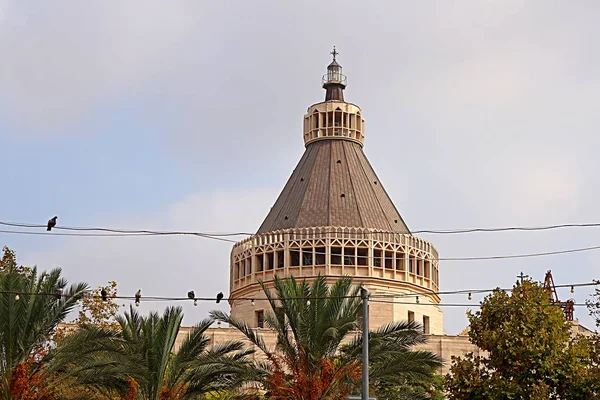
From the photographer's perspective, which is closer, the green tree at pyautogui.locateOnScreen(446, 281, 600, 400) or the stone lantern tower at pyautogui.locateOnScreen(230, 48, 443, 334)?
the green tree at pyautogui.locateOnScreen(446, 281, 600, 400)

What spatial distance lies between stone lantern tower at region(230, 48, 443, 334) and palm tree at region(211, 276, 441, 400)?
33.3m

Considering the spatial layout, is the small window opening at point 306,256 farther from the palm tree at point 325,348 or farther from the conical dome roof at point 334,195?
the palm tree at point 325,348

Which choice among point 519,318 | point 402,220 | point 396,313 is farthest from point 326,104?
point 519,318

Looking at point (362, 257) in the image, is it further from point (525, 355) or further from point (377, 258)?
point (525, 355)

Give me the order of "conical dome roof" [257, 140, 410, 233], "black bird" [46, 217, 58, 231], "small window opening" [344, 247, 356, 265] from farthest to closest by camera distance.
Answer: "conical dome roof" [257, 140, 410, 233] < "small window opening" [344, 247, 356, 265] < "black bird" [46, 217, 58, 231]

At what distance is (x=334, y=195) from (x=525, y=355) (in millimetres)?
38535

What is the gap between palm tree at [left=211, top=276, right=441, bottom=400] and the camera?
30.3m

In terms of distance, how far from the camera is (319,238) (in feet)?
221

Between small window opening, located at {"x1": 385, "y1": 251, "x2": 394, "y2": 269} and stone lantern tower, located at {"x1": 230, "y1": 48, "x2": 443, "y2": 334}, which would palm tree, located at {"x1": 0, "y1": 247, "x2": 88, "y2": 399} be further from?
small window opening, located at {"x1": 385, "y1": 251, "x2": 394, "y2": 269}

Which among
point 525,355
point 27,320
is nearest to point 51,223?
point 27,320

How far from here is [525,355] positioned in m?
32.8

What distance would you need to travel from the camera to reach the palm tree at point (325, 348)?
30.3 metres

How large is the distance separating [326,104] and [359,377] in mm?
45705

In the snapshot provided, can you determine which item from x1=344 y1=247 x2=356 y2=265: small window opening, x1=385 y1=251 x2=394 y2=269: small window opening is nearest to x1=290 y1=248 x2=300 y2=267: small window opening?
x1=344 y1=247 x2=356 y2=265: small window opening
